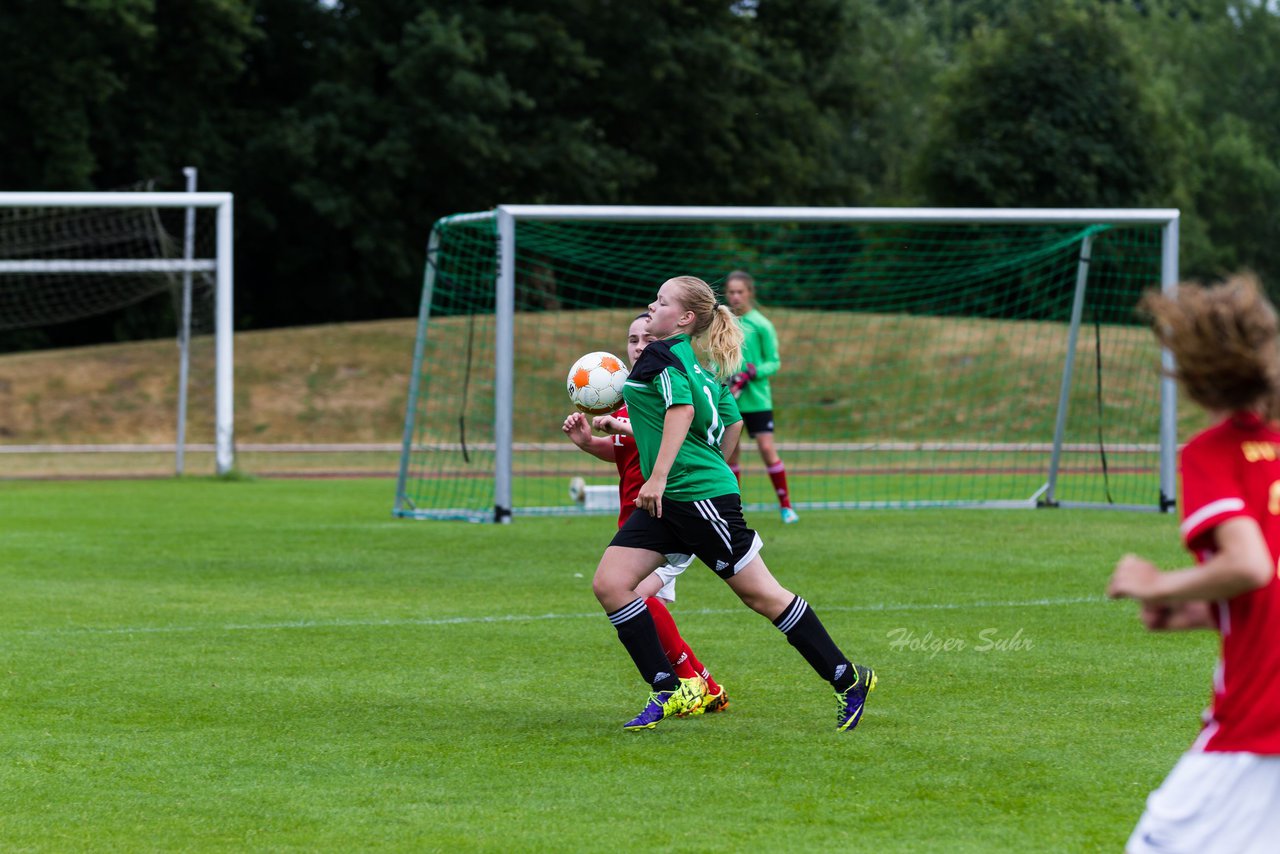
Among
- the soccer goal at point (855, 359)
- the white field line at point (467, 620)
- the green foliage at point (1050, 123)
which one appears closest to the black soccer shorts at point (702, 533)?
the white field line at point (467, 620)

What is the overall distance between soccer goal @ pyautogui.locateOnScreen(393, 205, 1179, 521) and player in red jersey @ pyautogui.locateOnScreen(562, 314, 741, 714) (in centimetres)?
689

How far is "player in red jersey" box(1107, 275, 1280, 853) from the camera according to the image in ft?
9.69

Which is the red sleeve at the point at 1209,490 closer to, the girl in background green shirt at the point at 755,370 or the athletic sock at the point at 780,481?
the girl in background green shirt at the point at 755,370

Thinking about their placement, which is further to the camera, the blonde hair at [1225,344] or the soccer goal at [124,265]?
the soccer goal at [124,265]

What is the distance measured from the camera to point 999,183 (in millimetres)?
44125

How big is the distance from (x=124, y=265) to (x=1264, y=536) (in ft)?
58.9

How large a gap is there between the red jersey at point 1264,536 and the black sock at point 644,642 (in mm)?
2994

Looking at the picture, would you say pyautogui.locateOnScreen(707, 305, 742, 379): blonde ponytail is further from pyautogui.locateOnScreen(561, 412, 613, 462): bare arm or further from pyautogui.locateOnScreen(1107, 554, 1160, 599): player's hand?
pyautogui.locateOnScreen(1107, 554, 1160, 599): player's hand

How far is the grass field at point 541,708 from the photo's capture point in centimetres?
467

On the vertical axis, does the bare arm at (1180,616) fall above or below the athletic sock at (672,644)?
above

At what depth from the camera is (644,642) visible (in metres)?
5.91

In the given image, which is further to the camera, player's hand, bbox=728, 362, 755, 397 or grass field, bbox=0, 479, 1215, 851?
player's hand, bbox=728, 362, 755, 397

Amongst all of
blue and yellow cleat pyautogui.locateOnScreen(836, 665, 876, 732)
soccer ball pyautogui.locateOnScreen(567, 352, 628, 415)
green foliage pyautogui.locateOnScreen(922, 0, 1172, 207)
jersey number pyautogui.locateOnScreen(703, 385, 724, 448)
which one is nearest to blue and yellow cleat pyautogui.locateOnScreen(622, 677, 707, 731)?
blue and yellow cleat pyautogui.locateOnScreen(836, 665, 876, 732)

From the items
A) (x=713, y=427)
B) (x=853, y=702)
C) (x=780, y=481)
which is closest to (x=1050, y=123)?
(x=780, y=481)
